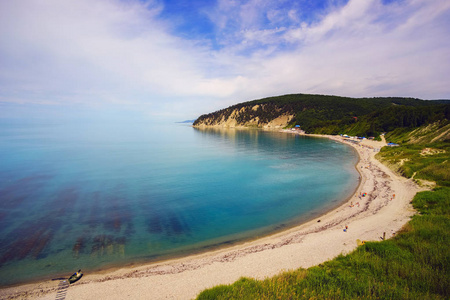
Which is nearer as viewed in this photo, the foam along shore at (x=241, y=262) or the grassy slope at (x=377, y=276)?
the grassy slope at (x=377, y=276)

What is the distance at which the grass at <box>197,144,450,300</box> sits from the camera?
33.9ft

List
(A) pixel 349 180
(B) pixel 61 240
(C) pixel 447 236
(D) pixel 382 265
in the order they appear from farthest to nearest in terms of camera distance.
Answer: (A) pixel 349 180 → (B) pixel 61 240 → (C) pixel 447 236 → (D) pixel 382 265

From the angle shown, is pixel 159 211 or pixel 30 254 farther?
pixel 159 211

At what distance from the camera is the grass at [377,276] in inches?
406

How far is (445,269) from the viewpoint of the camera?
11.6 m

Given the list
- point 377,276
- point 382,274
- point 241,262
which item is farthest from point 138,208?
point 382,274

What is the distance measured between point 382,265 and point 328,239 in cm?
761

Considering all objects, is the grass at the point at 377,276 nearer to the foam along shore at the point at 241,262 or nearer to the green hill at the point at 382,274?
the green hill at the point at 382,274

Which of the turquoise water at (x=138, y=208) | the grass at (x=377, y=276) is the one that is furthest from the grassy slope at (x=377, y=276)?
the turquoise water at (x=138, y=208)

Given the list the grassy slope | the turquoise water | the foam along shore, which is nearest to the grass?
the grassy slope

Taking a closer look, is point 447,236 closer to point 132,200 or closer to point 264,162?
point 132,200

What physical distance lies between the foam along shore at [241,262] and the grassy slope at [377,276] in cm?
266

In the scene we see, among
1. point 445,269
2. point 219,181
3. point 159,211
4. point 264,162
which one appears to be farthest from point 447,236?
point 264,162

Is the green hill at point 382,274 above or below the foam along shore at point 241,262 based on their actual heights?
above
